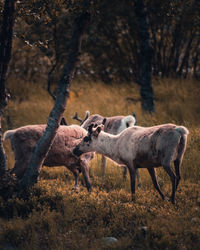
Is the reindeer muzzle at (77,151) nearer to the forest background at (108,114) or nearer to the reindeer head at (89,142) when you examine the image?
the reindeer head at (89,142)

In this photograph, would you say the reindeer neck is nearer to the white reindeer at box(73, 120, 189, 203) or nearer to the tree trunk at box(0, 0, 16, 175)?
the white reindeer at box(73, 120, 189, 203)

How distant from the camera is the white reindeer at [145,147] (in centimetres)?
604

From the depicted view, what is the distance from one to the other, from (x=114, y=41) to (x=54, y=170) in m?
10.0

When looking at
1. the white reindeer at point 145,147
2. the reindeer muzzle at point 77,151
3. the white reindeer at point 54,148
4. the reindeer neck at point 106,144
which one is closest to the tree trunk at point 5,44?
the white reindeer at point 54,148

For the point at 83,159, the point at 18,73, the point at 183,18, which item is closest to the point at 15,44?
the point at 18,73

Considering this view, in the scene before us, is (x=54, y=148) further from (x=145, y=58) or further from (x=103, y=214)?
(x=145, y=58)

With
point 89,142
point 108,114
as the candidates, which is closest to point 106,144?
point 89,142

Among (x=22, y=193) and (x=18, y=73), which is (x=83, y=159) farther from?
(x=18, y=73)

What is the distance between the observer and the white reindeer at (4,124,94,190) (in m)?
7.19

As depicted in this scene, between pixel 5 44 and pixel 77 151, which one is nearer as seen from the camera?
pixel 5 44

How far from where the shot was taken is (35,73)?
19.9 meters

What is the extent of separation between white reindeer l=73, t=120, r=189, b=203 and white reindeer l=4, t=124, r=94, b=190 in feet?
0.83

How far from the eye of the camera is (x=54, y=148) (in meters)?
7.49

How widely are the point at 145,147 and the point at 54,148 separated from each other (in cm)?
192
